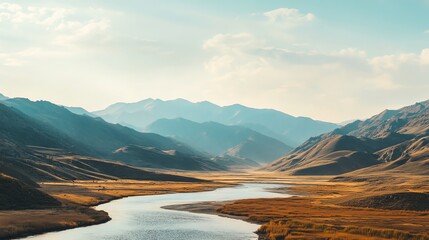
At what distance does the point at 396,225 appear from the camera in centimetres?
7606

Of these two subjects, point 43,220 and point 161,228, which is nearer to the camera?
point 43,220

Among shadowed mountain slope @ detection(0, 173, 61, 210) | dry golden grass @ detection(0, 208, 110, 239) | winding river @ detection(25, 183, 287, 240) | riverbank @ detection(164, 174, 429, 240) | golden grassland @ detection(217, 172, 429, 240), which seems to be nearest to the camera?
golden grassland @ detection(217, 172, 429, 240)

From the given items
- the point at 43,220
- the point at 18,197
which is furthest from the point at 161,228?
the point at 18,197

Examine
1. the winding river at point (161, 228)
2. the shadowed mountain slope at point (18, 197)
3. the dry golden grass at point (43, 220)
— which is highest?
the shadowed mountain slope at point (18, 197)

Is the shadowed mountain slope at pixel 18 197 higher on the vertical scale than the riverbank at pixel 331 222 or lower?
higher

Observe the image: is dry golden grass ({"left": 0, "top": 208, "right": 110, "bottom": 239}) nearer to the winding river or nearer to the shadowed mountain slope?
the winding river

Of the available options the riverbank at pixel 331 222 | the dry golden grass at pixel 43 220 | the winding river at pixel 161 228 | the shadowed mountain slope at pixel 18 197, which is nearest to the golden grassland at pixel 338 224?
the riverbank at pixel 331 222

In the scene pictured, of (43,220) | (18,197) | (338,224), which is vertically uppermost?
(18,197)

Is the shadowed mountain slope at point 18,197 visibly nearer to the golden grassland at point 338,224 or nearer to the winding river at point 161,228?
the winding river at point 161,228

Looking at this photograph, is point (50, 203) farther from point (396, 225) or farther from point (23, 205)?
point (396, 225)

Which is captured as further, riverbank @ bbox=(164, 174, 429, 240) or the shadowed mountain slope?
the shadowed mountain slope

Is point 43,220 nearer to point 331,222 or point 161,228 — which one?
point 161,228

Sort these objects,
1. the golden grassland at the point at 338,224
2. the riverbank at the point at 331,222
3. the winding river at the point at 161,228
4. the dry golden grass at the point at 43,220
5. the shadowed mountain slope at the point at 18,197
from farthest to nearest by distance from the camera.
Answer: the shadowed mountain slope at the point at 18,197 < the winding river at the point at 161,228 < the dry golden grass at the point at 43,220 < the riverbank at the point at 331,222 < the golden grassland at the point at 338,224

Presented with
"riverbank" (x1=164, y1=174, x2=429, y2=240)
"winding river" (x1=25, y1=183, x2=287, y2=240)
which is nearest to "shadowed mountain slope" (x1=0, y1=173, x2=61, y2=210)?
"winding river" (x1=25, y1=183, x2=287, y2=240)
